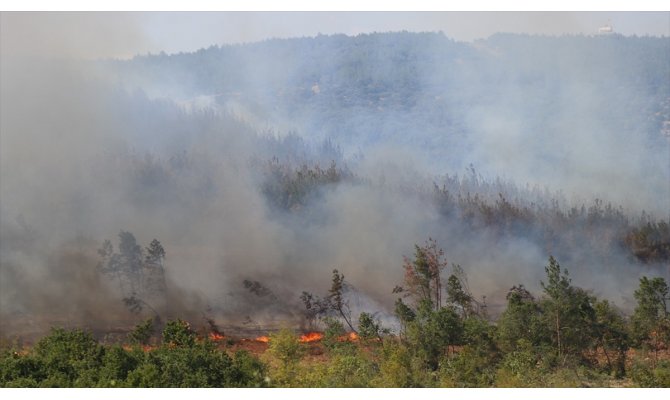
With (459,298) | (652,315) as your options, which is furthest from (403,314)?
(652,315)

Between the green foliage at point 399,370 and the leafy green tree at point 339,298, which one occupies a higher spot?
the leafy green tree at point 339,298

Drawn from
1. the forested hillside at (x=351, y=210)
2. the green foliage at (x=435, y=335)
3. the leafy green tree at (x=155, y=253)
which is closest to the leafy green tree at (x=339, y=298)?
the forested hillside at (x=351, y=210)

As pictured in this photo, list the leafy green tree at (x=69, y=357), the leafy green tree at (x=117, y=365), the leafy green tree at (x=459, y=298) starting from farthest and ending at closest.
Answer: the leafy green tree at (x=459, y=298), the leafy green tree at (x=69, y=357), the leafy green tree at (x=117, y=365)

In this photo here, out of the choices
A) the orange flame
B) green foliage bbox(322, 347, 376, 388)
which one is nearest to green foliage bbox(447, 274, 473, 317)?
green foliage bbox(322, 347, 376, 388)

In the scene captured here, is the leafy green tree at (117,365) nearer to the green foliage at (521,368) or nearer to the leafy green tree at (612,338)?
the green foliage at (521,368)

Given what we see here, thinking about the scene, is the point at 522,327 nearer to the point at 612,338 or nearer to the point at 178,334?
the point at 612,338

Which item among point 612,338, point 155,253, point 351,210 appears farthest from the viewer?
point 351,210

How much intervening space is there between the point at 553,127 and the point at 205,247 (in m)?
5.03

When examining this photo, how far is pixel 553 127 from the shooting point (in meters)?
13.0

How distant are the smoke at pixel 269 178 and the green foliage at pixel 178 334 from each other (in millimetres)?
199

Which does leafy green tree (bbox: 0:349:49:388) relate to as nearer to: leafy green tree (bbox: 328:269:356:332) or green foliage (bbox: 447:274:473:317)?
leafy green tree (bbox: 328:269:356:332)

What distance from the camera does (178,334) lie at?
38.2 ft

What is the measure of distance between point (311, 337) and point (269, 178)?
2194mm

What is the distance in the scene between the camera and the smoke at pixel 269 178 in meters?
12.0
